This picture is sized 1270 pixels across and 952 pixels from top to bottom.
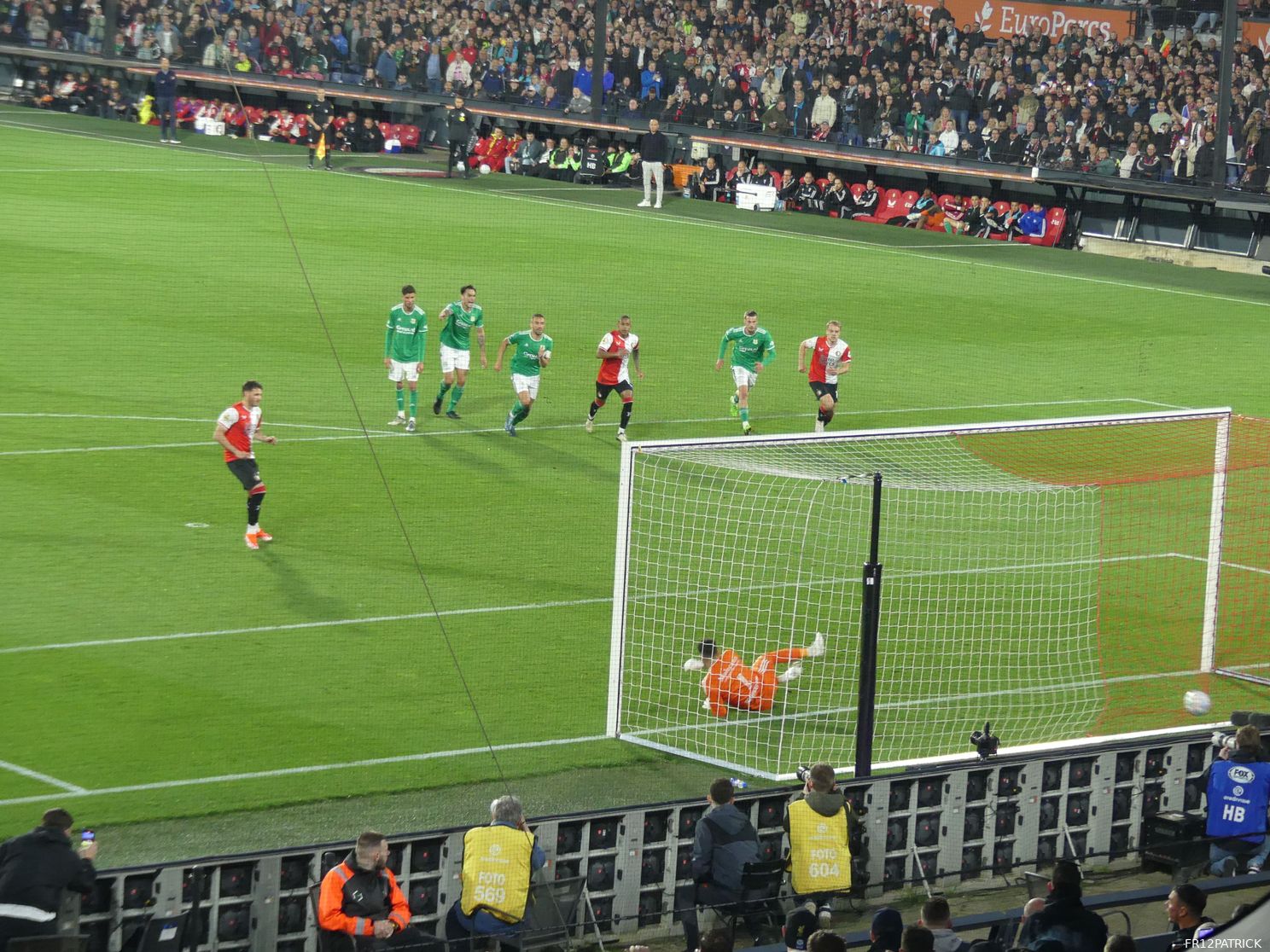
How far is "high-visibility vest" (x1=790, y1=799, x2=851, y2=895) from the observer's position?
10945 millimetres

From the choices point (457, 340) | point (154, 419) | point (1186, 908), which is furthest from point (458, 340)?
point (1186, 908)

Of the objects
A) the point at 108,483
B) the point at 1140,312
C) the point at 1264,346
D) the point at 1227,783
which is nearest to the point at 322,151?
the point at 1140,312

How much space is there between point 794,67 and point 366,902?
43.2 m

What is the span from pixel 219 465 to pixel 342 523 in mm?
2880

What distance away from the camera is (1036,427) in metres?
15.5

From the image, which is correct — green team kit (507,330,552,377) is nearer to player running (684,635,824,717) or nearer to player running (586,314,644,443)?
player running (586,314,644,443)

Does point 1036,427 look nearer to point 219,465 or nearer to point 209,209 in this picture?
point 219,465

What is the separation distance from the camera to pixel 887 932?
9.24 meters

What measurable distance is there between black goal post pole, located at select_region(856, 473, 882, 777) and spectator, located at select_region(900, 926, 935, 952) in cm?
440

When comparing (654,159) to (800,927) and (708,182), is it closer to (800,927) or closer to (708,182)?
(708,182)

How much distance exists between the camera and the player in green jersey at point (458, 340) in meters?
23.7

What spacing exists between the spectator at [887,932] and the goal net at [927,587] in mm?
4336

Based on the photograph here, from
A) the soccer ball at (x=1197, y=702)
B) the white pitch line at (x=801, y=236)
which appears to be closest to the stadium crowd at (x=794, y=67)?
the white pitch line at (x=801, y=236)

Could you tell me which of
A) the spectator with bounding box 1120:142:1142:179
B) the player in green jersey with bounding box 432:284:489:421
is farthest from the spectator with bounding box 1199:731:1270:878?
the spectator with bounding box 1120:142:1142:179
